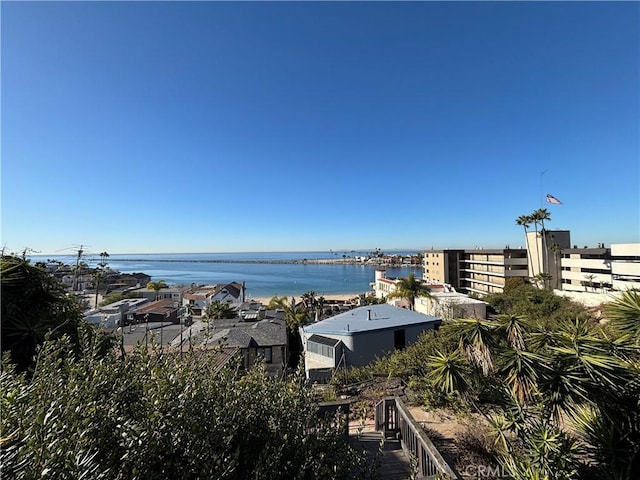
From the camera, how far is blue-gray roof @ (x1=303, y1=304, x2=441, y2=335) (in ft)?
60.8

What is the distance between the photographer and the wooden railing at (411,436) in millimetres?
3725

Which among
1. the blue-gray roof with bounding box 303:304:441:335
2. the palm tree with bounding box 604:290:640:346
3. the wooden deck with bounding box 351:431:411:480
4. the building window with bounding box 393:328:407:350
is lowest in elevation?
the building window with bounding box 393:328:407:350

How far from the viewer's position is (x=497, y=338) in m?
5.55

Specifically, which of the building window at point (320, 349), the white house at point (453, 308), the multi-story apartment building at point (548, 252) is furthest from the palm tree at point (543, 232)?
the building window at point (320, 349)

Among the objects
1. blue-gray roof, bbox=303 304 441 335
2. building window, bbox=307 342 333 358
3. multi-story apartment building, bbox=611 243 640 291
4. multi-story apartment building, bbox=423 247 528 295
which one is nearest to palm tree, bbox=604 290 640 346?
blue-gray roof, bbox=303 304 441 335

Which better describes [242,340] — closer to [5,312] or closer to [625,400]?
[5,312]

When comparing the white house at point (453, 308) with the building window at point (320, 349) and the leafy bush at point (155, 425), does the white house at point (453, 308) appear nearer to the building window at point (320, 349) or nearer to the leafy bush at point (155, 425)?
the building window at point (320, 349)

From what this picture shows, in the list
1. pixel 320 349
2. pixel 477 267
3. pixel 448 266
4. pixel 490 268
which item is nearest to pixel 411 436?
pixel 320 349

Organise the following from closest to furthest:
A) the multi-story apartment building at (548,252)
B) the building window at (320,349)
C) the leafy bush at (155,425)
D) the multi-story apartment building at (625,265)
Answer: the leafy bush at (155,425)
the building window at (320,349)
the multi-story apartment building at (625,265)
the multi-story apartment building at (548,252)

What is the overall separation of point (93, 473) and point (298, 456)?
4.72 ft

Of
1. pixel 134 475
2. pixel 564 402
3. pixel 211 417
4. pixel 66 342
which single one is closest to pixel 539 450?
pixel 564 402

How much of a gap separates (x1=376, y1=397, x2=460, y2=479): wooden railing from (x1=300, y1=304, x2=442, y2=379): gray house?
37.7 ft

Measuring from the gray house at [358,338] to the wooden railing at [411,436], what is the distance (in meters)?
11.5

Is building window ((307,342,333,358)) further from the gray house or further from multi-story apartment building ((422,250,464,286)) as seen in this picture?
multi-story apartment building ((422,250,464,286))
